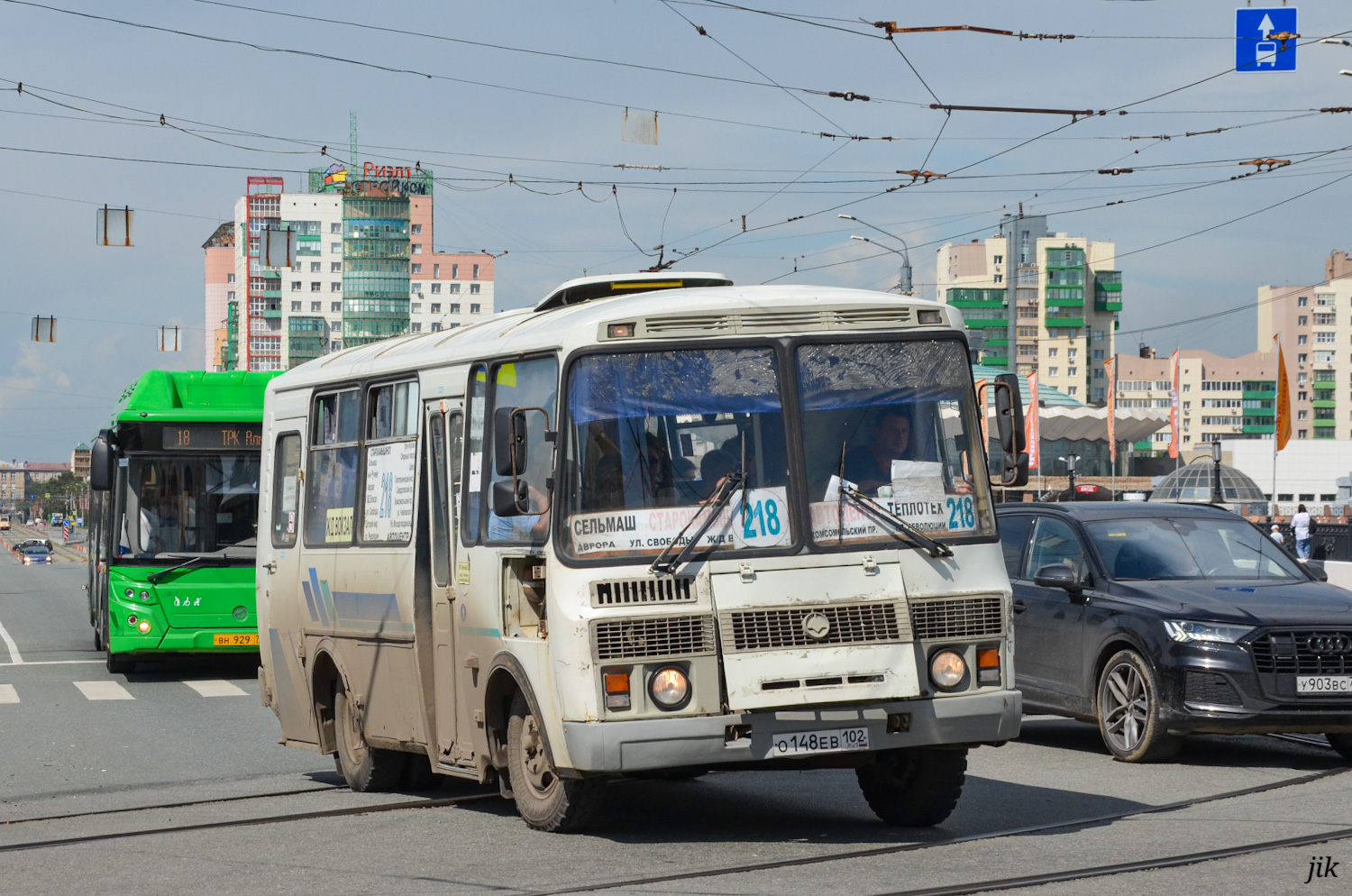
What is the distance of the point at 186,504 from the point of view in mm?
19375

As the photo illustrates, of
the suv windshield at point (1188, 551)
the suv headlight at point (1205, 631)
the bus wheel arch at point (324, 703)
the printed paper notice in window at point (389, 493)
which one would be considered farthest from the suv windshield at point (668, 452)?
the suv windshield at point (1188, 551)

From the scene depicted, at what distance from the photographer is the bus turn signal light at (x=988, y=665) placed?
7.97m

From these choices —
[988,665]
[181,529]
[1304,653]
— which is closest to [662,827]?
[988,665]

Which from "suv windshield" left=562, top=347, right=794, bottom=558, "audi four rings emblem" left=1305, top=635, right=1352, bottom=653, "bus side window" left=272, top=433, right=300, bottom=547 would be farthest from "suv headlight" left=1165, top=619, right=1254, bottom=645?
"bus side window" left=272, top=433, right=300, bottom=547

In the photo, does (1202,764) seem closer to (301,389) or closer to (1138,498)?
(1138,498)

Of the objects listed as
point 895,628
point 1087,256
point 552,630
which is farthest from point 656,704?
point 1087,256

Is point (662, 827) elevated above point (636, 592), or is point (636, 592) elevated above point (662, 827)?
point (636, 592)

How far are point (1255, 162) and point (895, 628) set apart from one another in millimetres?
18513

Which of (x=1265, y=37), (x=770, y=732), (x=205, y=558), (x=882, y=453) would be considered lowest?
(x=770, y=732)

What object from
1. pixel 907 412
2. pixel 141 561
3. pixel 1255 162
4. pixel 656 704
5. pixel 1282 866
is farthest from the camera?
pixel 1255 162

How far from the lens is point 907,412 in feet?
26.7

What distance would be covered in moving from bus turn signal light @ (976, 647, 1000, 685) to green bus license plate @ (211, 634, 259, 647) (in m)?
12.9

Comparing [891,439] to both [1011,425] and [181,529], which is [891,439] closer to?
[1011,425]

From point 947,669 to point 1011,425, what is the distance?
3.86 ft
